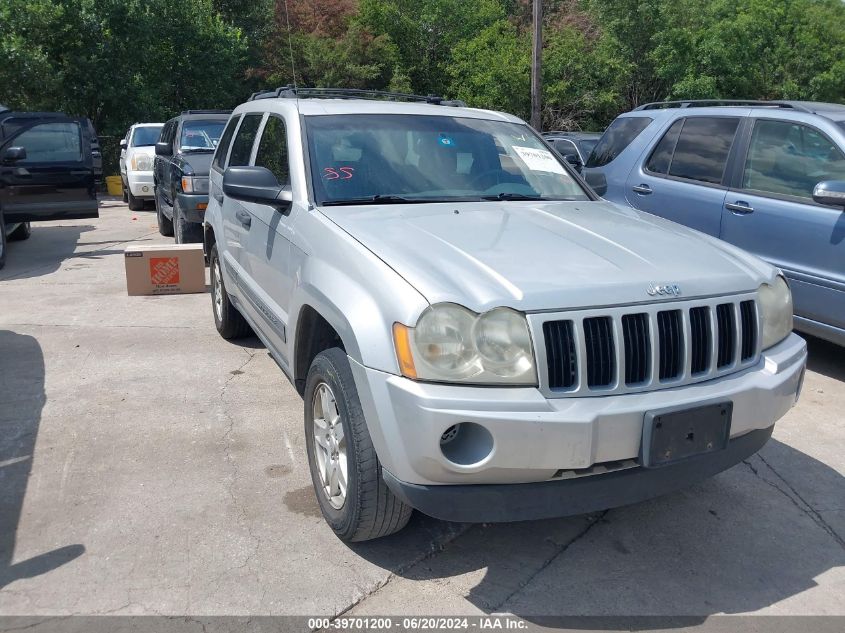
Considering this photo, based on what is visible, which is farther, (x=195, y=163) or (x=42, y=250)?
(x=42, y=250)

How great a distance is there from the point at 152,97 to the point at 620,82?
667 inches

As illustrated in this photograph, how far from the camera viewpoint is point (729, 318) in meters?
3.19

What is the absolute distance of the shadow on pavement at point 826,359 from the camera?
233 inches

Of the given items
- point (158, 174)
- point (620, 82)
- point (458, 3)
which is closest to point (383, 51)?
point (458, 3)

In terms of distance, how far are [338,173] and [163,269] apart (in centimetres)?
460

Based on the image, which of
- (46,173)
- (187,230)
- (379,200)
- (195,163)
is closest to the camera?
(379,200)

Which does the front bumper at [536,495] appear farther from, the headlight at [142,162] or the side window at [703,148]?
the headlight at [142,162]

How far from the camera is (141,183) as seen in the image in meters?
15.9

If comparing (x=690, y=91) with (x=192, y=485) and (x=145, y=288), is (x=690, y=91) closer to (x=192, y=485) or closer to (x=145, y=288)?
(x=145, y=288)

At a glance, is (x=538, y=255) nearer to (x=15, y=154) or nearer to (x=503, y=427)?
(x=503, y=427)

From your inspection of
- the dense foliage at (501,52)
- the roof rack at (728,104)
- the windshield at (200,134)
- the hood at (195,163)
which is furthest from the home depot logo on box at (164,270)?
the dense foliage at (501,52)

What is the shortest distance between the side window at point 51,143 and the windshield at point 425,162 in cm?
694

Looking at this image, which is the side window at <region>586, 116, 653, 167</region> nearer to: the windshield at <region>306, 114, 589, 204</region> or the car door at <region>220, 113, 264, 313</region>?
the windshield at <region>306, 114, 589, 204</region>

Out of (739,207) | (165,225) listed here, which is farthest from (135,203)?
(739,207)
